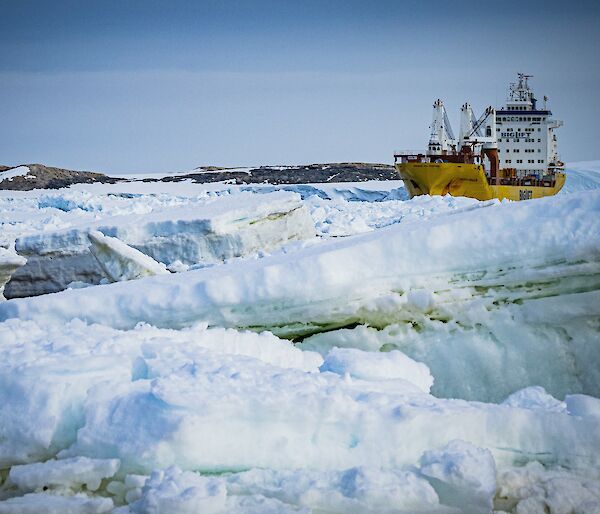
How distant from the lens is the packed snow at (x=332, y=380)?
247 cm

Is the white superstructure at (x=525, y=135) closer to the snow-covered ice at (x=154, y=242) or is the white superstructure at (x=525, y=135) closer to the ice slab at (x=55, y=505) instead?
the snow-covered ice at (x=154, y=242)

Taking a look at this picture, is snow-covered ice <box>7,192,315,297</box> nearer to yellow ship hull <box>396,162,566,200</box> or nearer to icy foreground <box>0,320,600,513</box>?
icy foreground <box>0,320,600,513</box>

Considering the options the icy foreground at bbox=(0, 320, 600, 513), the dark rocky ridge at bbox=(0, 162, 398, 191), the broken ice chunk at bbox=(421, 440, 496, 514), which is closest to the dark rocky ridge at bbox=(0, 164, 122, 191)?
the dark rocky ridge at bbox=(0, 162, 398, 191)

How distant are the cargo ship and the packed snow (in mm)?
18921

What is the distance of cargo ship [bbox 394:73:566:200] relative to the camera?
77.9 feet

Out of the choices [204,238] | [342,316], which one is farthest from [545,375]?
[204,238]

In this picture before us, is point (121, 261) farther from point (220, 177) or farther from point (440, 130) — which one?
point (220, 177)

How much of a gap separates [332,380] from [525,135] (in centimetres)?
2612

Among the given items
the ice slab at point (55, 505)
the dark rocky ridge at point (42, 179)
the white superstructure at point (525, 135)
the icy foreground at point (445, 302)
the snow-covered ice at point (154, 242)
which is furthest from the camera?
the dark rocky ridge at point (42, 179)

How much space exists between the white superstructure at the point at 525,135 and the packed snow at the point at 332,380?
23.4 m

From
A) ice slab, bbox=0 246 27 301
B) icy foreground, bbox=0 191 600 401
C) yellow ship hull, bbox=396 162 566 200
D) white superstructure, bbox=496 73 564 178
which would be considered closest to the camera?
icy foreground, bbox=0 191 600 401

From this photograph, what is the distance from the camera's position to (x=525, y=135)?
27.5m

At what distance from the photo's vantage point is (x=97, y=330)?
11.7 ft

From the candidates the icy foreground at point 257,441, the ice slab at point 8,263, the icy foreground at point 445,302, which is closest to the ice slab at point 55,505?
the icy foreground at point 257,441
